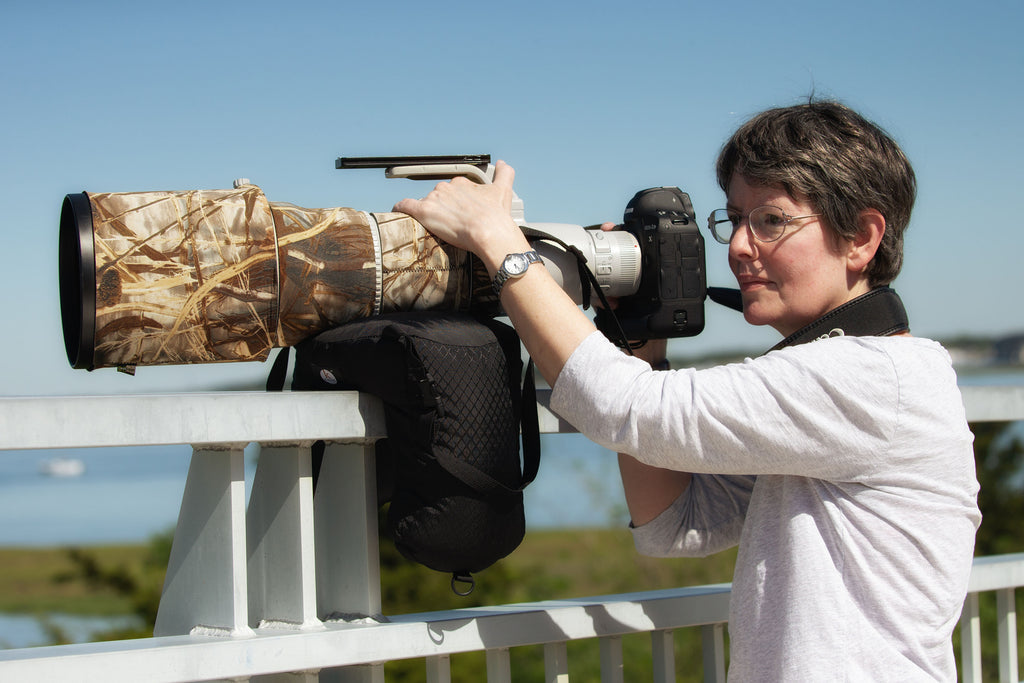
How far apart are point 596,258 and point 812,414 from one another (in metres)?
0.47

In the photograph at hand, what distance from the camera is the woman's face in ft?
4.63

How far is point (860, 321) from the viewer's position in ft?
4.50

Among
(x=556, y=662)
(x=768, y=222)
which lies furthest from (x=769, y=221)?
(x=556, y=662)

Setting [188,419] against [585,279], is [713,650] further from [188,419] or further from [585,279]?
[188,419]

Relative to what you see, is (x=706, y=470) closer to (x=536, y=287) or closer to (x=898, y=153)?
(x=536, y=287)

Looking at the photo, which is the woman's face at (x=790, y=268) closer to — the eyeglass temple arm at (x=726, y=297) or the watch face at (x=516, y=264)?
the eyeglass temple arm at (x=726, y=297)

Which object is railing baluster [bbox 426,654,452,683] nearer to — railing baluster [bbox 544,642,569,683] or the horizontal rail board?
the horizontal rail board

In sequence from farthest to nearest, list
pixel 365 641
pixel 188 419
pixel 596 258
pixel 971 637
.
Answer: pixel 971 637, pixel 596 258, pixel 365 641, pixel 188 419

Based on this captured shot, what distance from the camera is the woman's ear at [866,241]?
143 cm

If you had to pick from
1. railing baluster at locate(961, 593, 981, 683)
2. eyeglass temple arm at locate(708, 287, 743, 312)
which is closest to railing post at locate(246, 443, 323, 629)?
eyeglass temple arm at locate(708, 287, 743, 312)

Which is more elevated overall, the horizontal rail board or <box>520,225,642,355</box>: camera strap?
<box>520,225,642,355</box>: camera strap

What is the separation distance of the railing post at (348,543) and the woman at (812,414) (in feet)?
1.02

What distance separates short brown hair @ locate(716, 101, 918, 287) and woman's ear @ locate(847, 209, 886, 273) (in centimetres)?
1

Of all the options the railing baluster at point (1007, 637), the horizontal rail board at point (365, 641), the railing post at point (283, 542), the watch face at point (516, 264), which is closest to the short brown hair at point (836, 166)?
the watch face at point (516, 264)
